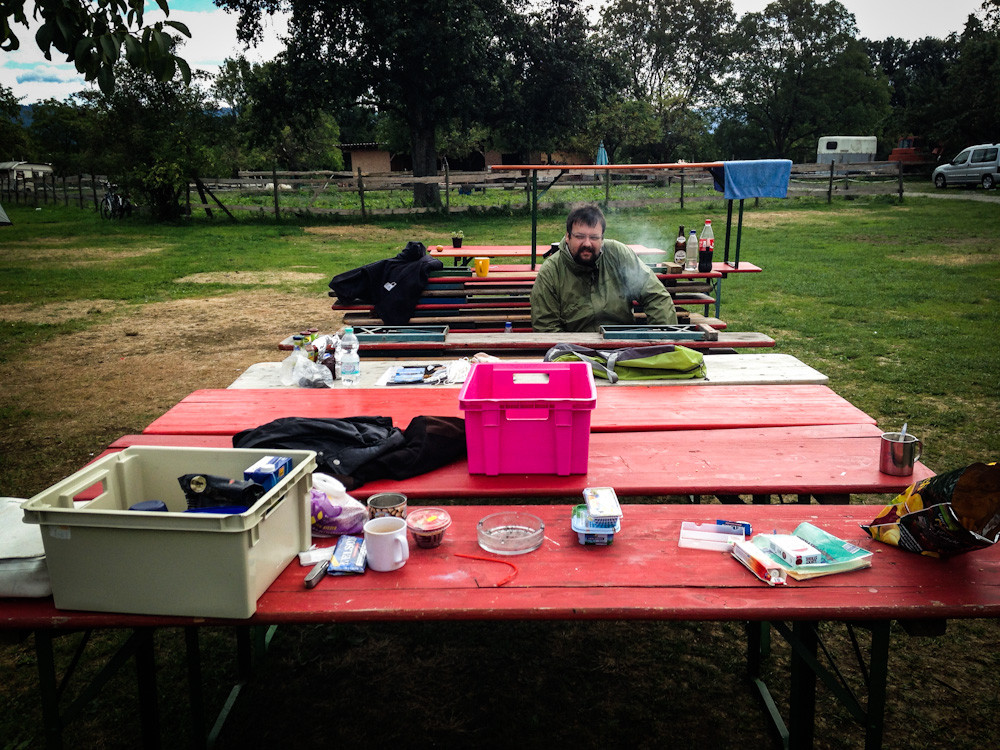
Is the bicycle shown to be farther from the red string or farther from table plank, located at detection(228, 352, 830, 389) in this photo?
the red string

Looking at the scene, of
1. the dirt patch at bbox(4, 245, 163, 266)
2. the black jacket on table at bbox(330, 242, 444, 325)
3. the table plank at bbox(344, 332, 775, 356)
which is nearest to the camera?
the table plank at bbox(344, 332, 775, 356)

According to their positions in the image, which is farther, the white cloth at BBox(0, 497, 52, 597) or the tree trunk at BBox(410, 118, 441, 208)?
the tree trunk at BBox(410, 118, 441, 208)

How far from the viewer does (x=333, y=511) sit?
2119mm

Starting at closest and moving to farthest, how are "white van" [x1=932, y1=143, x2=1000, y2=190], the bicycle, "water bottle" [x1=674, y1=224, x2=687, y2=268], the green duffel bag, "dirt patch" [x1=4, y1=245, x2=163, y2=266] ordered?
the green duffel bag, "water bottle" [x1=674, y1=224, x2=687, y2=268], "dirt patch" [x1=4, y1=245, x2=163, y2=266], the bicycle, "white van" [x1=932, y1=143, x2=1000, y2=190]

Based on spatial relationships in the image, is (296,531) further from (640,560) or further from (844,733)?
(844,733)

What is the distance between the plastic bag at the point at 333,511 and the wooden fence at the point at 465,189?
687 inches

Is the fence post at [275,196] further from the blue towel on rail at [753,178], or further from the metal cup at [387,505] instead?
the metal cup at [387,505]

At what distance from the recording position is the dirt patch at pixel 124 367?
17.1ft

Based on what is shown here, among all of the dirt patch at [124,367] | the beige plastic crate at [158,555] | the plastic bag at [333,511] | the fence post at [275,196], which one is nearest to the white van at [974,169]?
the fence post at [275,196]

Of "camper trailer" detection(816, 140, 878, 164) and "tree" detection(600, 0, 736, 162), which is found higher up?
"tree" detection(600, 0, 736, 162)

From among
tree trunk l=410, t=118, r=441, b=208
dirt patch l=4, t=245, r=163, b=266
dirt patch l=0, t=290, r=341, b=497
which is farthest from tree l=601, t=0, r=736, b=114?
dirt patch l=0, t=290, r=341, b=497

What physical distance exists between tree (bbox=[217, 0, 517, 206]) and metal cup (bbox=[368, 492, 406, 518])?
18167mm

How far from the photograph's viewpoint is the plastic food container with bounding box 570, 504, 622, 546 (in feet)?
6.67

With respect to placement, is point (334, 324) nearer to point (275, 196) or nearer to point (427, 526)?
point (427, 526)
